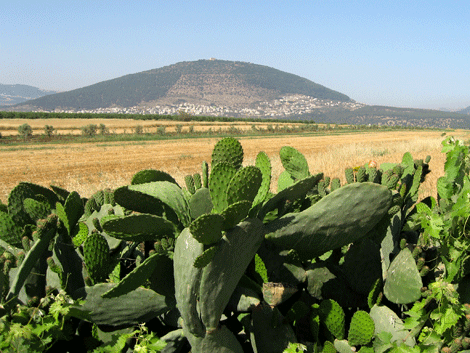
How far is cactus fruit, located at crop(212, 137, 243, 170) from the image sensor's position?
1607 millimetres

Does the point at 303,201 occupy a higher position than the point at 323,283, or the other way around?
the point at 303,201

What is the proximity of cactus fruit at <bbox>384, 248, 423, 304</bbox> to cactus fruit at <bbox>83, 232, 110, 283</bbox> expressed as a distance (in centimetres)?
120

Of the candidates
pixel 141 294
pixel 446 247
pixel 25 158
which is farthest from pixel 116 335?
pixel 25 158

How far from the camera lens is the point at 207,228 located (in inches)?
42.4

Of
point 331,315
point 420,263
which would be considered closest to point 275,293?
point 331,315

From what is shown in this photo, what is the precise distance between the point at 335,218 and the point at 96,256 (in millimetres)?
949

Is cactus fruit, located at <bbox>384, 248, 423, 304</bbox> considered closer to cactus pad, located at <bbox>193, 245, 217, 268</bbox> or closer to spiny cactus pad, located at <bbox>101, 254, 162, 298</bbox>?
cactus pad, located at <bbox>193, 245, 217, 268</bbox>

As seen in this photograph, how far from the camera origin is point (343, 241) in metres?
1.48

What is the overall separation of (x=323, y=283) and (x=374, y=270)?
0.26 metres

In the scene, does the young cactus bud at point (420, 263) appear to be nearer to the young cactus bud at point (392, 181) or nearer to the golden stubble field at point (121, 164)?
the young cactus bud at point (392, 181)

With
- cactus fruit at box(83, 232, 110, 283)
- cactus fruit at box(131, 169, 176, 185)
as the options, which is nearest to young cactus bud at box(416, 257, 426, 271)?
cactus fruit at box(131, 169, 176, 185)

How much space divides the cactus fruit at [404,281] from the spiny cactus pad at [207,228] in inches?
33.8

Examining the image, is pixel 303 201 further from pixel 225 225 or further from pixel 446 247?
pixel 225 225

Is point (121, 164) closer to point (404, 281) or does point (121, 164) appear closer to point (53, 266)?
point (53, 266)
